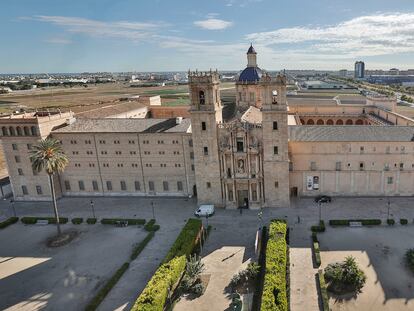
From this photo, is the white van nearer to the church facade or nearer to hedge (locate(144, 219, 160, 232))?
the church facade

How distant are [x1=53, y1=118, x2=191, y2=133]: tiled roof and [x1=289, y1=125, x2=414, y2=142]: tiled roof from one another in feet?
60.5

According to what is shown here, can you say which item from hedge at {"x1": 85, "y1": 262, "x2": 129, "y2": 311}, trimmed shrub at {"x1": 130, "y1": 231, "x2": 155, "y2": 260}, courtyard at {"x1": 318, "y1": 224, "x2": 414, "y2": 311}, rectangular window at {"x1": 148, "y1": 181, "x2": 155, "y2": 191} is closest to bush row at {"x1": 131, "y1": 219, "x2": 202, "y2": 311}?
hedge at {"x1": 85, "y1": 262, "x2": 129, "y2": 311}

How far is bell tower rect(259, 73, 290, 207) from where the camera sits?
50625mm

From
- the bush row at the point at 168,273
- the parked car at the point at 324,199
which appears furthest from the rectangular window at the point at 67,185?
the parked car at the point at 324,199

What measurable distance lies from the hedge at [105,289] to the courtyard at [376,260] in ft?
71.9

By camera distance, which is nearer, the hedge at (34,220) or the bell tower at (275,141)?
the bell tower at (275,141)

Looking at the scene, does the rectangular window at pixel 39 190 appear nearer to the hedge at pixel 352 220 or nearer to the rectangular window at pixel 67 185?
the rectangular window at pixel 67 185

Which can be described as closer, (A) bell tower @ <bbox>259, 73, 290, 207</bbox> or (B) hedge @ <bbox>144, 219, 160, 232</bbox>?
(B) hedge @ <bbox>144, 219, 160, 232</bbox>

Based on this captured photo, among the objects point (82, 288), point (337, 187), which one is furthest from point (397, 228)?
point (82, 288)

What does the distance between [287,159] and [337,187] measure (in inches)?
409

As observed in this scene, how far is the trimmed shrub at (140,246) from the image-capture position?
43.6m

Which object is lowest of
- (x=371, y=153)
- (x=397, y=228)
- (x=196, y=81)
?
(x=397, y=228)

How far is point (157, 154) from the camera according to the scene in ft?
195

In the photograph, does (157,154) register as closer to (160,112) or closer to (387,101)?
(160,112)
